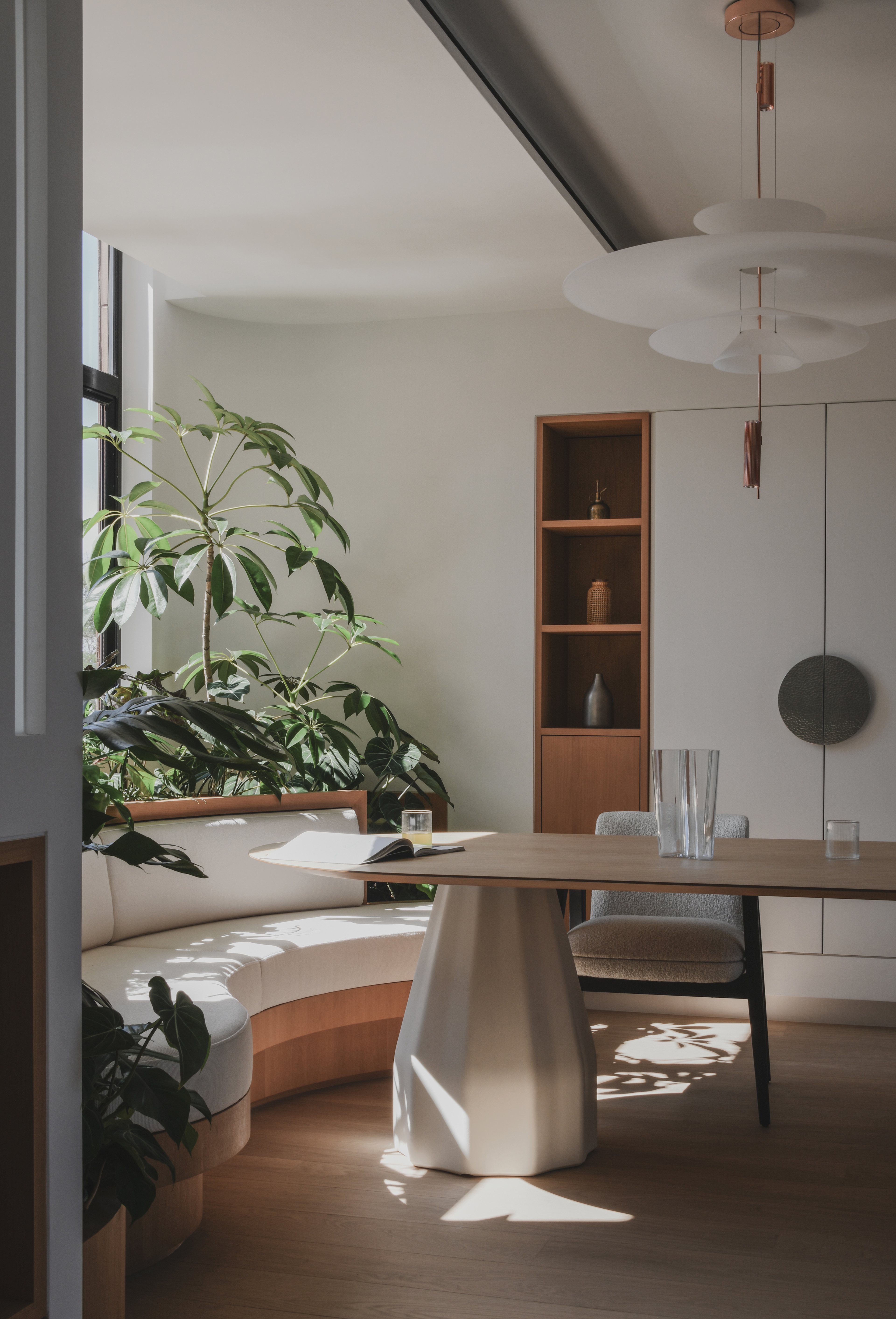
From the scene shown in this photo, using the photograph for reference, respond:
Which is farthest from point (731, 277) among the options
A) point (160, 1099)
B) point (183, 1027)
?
point (160, 1099)

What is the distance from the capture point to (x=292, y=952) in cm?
330

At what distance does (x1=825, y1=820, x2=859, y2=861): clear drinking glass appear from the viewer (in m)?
2.79

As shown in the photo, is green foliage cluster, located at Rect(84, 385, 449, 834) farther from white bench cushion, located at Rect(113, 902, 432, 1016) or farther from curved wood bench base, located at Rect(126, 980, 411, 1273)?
curved wood bench base, located at Rect(126, 980, 411, 1273)

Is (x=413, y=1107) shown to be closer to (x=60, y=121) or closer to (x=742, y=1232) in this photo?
(x=742, y=1232)

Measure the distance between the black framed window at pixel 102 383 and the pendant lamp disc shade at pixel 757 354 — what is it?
2686 millimetres

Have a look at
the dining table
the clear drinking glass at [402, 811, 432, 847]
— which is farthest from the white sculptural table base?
the clear drinking glass at [402, 811, 432, 847]

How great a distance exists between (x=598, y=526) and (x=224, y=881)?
209 cm

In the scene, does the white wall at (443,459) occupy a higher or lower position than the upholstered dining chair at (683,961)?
higher

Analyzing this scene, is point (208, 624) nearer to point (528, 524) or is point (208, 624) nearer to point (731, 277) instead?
point (528, 524)

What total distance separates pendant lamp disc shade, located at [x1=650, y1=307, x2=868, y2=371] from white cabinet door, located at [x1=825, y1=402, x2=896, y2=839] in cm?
152

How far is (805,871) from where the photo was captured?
256 centimetres

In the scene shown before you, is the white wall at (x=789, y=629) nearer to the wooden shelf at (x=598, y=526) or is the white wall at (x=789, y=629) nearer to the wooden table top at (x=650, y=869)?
the wooden shelf at (x=598, y=526)

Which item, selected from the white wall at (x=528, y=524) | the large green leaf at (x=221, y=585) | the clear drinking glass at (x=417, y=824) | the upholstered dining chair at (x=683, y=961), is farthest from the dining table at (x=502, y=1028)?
the white wall at (x=528, y=524)

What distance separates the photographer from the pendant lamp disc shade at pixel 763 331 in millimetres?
2771
